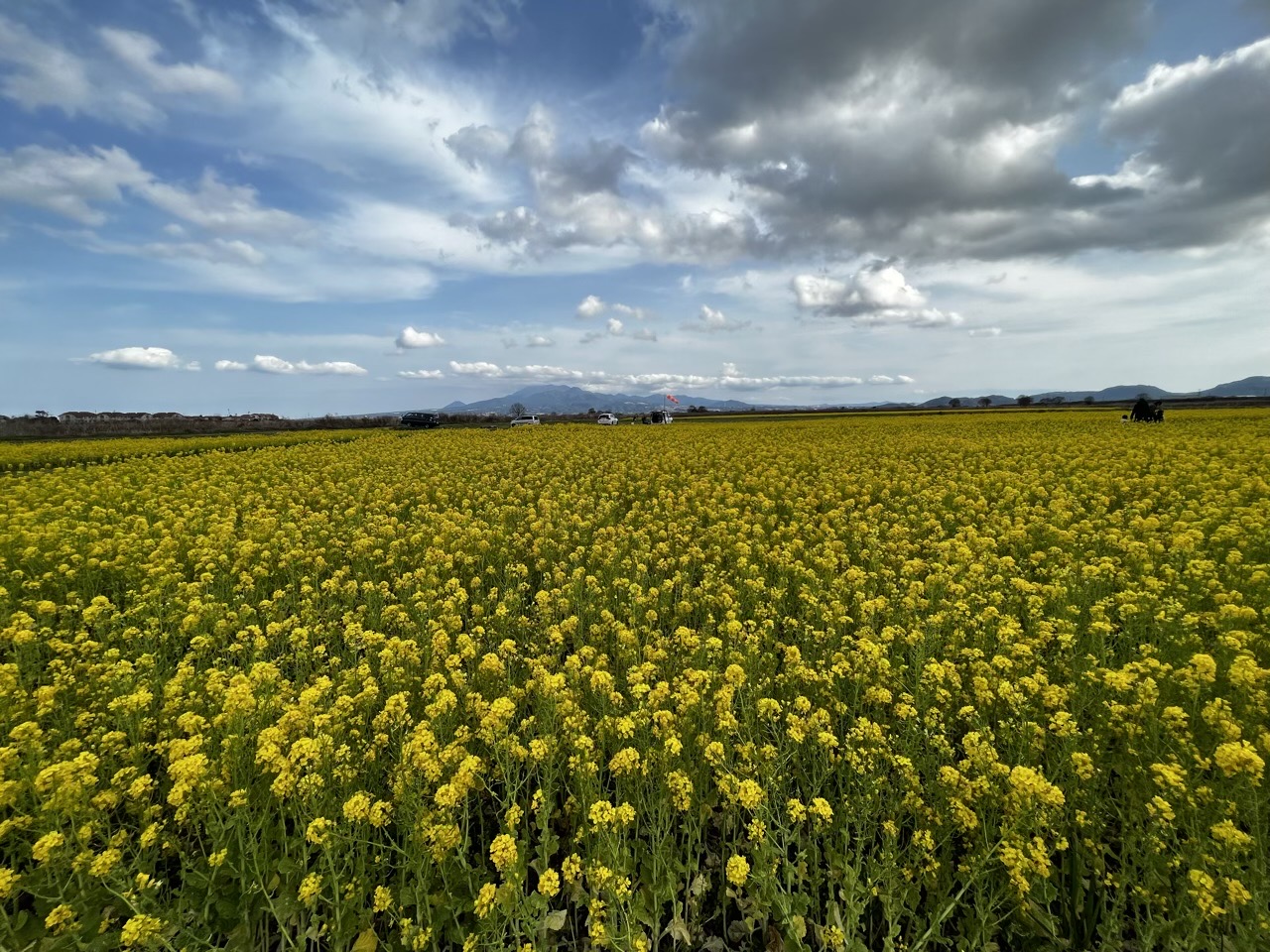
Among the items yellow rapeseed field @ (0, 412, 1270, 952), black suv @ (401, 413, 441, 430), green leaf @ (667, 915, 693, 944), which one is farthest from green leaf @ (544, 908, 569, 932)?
black suv @ (401, 413, 441, 430)

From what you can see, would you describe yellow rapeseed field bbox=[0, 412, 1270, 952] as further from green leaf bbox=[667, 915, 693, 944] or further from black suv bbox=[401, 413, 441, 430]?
black suv bbox=[401, 413, 441, 430]

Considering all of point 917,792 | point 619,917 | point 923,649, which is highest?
point 923,649

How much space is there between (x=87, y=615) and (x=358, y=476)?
13322mm

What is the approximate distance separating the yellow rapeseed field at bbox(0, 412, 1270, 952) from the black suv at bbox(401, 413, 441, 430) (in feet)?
184

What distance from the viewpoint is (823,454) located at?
23.5m

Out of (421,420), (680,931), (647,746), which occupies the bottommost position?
(680,931)

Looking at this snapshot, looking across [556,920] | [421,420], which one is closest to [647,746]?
[556,920]

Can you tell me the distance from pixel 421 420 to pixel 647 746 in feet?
219

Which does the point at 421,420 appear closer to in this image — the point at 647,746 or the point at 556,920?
the point at 647,746

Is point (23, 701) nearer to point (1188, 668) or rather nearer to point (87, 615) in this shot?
point (87, 615)

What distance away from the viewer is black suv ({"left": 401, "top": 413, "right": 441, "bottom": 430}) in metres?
65.4

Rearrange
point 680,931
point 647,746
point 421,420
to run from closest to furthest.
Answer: point 680,931 < point 647,746 < point 421,420

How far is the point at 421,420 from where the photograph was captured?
6531 centimetres

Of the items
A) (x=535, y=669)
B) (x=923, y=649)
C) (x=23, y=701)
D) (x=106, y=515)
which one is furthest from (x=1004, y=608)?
(x=106, y=515)
